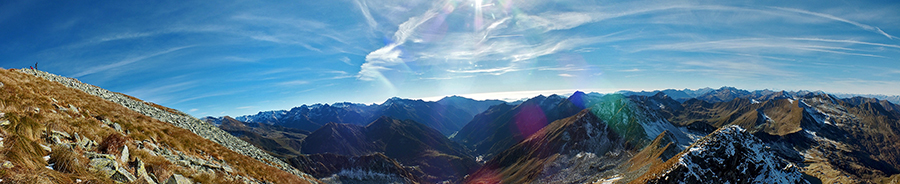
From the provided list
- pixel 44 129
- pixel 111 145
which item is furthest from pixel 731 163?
pixel 44 129

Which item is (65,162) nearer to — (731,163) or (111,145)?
(111,145)

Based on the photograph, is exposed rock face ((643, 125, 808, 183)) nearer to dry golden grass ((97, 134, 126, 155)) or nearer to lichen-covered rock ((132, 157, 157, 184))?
lichen-covered rock ((132, 157, 157, 184))

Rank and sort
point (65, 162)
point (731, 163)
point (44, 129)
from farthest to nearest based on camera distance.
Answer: point (731, 163), point (44, 129), point (65, 162)

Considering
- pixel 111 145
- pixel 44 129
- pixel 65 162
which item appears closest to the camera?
pixel 65 162

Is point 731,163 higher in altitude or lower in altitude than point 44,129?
lower

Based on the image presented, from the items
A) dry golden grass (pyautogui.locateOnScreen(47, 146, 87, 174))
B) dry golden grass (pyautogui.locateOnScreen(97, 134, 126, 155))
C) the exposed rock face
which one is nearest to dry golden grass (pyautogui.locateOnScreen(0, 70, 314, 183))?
dry golden grass (pyautogui.locateOnScreen(47, 146, 87, 174))

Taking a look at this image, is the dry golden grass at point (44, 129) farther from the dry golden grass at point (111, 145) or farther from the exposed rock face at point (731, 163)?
the exposed rock face at point (731, 163)

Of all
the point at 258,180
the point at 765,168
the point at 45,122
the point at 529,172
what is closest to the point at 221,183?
the point at 45,122

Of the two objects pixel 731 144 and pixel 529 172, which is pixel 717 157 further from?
pixel 529 172
